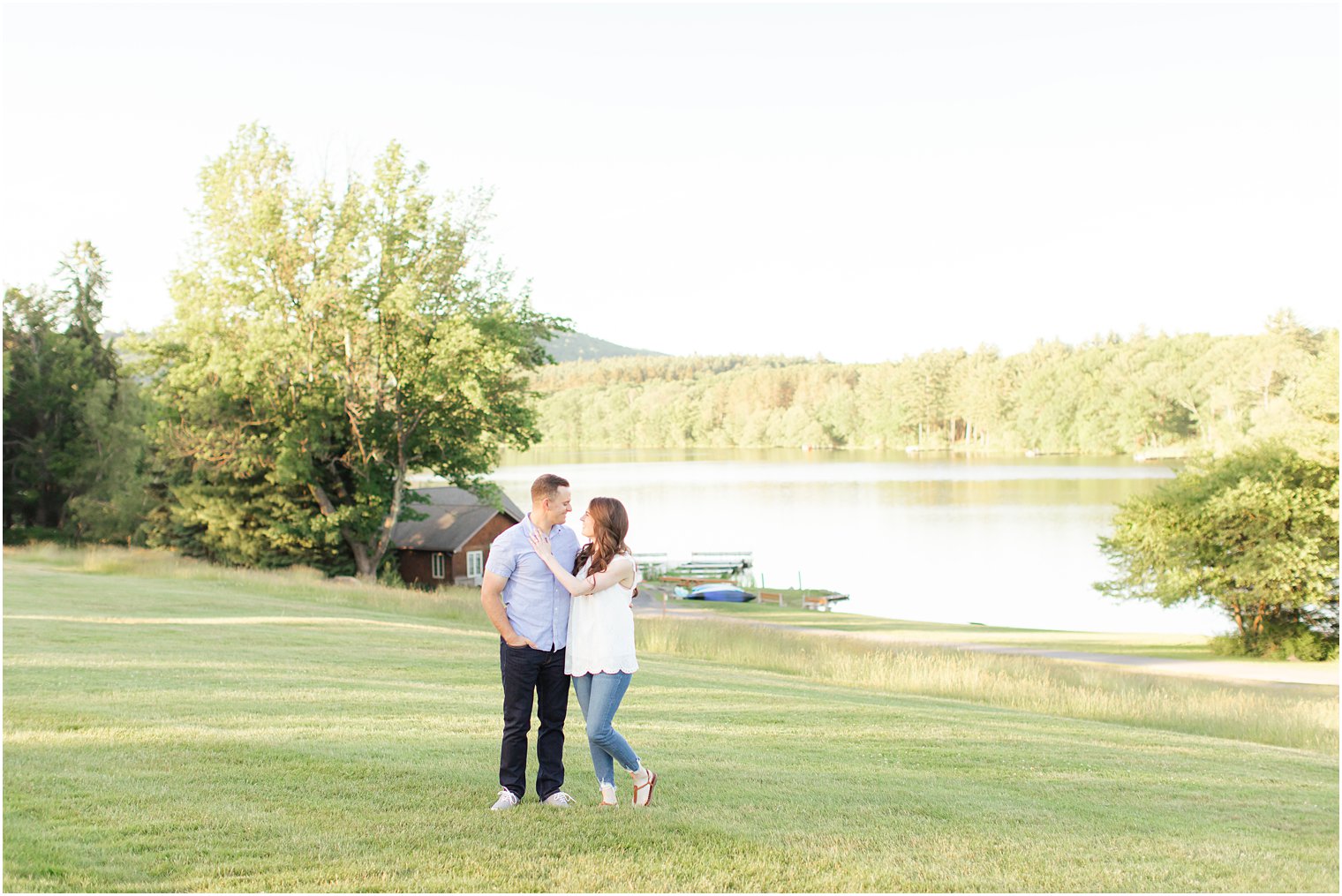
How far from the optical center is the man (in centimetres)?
686

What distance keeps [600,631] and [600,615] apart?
10 cm

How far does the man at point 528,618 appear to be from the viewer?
6.86 metres

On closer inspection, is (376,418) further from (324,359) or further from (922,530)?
(922,530)

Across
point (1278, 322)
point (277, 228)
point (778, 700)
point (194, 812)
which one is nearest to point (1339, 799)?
point (778, 700)

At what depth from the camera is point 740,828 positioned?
693 centimetres

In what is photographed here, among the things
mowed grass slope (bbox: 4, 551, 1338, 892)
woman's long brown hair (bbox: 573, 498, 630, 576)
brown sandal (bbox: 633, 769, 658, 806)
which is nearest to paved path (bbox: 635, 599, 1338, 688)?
mowed grass slope (bbox: 4, 551, 1338, 892)

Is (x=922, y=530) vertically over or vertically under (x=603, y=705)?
under

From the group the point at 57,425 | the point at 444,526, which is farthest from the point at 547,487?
the point at 57,425

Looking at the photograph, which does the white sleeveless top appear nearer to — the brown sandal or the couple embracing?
the couple embracing

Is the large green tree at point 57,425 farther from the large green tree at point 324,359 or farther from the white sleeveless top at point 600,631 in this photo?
the white sleeveless top at point 600,631

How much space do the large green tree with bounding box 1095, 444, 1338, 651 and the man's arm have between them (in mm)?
32620

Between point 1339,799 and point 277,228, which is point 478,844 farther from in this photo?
point 277,228

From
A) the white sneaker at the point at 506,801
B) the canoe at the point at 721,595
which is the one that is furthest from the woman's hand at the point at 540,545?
the canoe at the point at 721,595

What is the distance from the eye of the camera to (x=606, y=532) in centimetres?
675
